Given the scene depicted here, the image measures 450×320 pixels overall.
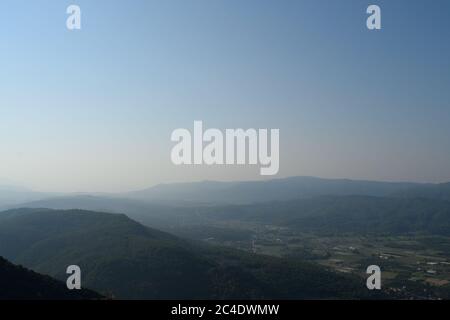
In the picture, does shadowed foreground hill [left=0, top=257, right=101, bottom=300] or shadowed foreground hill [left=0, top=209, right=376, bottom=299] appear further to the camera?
shadowed foreground hill [left=0, top=209, right=376, bottom=299]

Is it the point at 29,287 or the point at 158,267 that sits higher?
the point at 29,287

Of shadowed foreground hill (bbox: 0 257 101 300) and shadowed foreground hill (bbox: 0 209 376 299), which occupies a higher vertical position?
shadowed foreground hill (bbox: 0 257 101 300)

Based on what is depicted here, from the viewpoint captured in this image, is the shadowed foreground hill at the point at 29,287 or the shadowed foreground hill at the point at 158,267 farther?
the shadowed foreground hill at the point at 158,267

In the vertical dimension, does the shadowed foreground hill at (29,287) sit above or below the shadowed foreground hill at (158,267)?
above

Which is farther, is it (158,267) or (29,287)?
(158,267)
